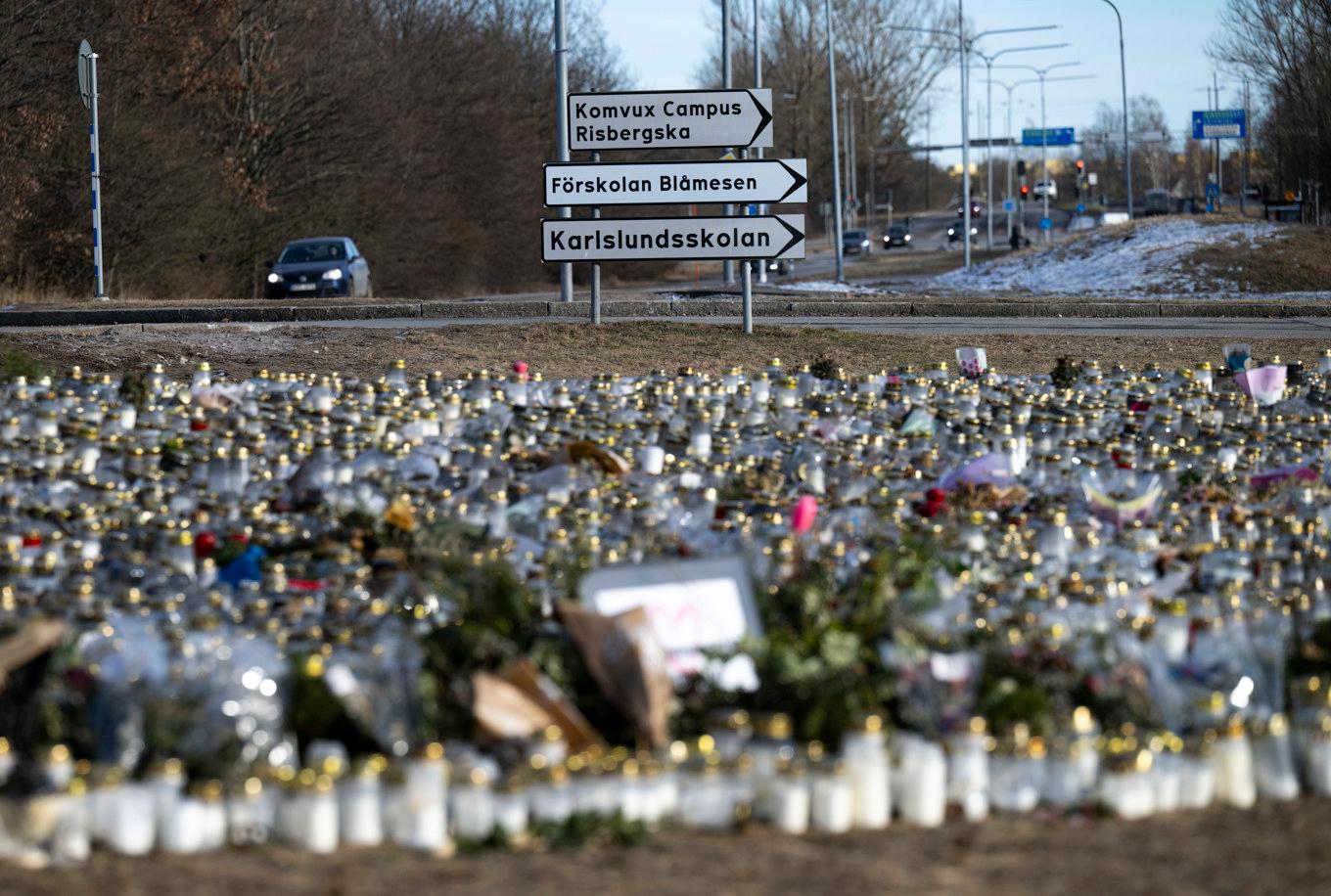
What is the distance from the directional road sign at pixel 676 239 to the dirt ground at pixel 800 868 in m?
10.7

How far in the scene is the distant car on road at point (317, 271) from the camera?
28906 millimetres

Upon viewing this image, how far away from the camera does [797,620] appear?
4.84 meters

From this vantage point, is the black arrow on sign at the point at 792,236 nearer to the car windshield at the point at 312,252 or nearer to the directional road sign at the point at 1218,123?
the car windshield at the point at 312,252

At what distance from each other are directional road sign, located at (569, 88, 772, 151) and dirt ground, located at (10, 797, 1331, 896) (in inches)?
431

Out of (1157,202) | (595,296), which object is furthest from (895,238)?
(595,296)

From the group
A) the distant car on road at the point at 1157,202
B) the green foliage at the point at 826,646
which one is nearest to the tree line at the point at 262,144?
the green foliage at the point at 826,646

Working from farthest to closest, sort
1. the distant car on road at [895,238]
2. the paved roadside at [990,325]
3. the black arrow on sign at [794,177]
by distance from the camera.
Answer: the distant car on road at [895,238], the paved roadside at [990,325], the black arrow on sign at [794,177]

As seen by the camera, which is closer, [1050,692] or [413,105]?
[1050,692]

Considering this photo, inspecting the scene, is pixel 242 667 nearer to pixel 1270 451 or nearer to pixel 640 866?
pixel 640 866

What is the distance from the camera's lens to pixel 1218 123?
74.4 m

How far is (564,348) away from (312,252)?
17.4m

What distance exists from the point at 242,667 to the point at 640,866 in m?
1.17

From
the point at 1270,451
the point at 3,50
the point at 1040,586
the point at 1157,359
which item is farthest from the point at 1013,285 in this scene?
the point at 1040,586

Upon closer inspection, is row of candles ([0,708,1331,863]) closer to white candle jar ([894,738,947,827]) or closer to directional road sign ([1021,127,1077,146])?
white candle jar ([894,738,947,827])
